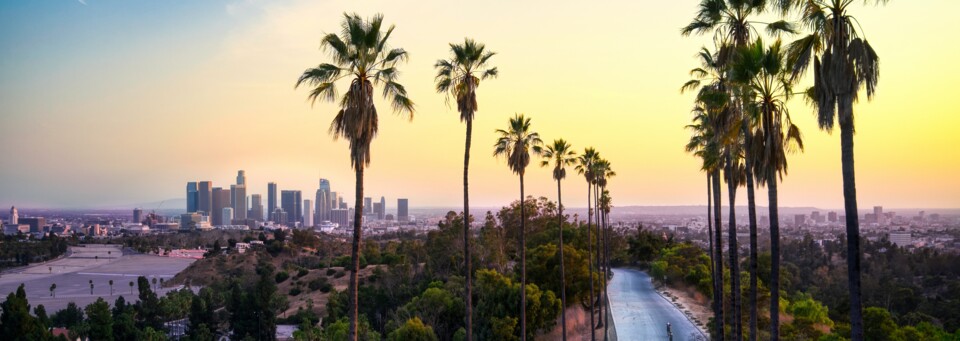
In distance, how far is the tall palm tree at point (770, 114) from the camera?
12.5 m

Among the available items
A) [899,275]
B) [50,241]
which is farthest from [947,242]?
[50,241]

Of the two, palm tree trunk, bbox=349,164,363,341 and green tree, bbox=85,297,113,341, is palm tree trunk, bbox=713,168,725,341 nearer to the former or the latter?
Answer: palm tree trunk, bbox=349,164,363,341

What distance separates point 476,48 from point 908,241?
134m

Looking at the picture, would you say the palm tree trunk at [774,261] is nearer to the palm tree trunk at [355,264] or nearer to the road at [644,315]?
the palm tree trunk at [355,264]

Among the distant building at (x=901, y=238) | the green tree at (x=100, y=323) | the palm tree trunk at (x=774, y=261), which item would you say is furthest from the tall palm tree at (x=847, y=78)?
the distant building at (x=901, y=238)

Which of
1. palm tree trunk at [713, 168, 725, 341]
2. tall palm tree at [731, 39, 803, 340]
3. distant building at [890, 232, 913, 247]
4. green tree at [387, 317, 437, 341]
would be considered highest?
tall palm tree at [731, 39, 803, 340]

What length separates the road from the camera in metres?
28.5

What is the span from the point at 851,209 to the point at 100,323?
49177mm

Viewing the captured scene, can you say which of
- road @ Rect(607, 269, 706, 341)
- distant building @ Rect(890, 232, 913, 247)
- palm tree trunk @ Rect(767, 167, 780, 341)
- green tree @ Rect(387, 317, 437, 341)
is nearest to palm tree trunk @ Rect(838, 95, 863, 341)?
palm tree trunk @ Rect(767, 167, 780, 341)

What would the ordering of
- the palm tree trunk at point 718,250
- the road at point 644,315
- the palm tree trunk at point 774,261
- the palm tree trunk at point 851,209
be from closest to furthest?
1. the palm tree trunk at point 851,209
2. the palm tree trunk at point 774,261
3. the palm tree trunk at point 718,250
4. the road at point 644,315

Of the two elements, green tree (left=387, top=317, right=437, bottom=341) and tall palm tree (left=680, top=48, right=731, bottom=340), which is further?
green tree (left=387, top=317, right=437, bottom=341)

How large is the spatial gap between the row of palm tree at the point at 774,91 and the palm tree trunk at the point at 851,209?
0.01 m

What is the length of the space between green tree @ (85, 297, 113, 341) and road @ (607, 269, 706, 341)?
115 feet

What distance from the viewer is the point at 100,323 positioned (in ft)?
149
